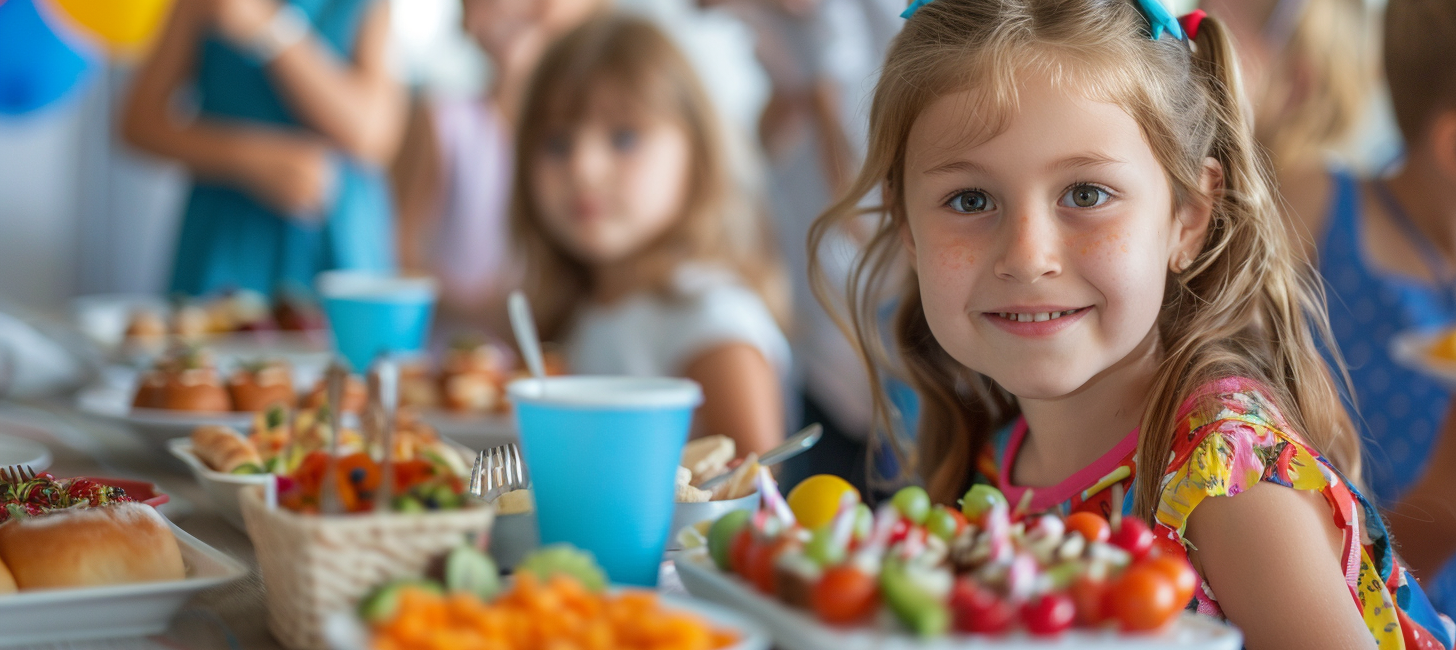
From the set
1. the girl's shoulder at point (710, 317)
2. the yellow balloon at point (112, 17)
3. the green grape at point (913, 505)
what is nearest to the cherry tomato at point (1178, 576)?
the green grape at point (913, 505)

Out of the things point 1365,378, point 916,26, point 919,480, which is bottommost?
point 1365,378

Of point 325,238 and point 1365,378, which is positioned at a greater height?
point 325,238

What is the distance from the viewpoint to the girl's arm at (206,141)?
9.78ft

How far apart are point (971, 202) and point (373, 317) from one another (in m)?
1.00

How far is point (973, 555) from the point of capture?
0.72 meters

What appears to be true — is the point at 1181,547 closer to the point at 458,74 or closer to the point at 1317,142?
the point at 1317,142

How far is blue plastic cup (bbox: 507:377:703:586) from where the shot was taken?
2.54ft

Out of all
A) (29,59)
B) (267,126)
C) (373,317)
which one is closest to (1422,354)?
(373,317)

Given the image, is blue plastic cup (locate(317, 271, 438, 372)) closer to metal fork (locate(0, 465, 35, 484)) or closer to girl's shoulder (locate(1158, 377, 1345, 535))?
metal fork (locate(0, 465, 35, 484))

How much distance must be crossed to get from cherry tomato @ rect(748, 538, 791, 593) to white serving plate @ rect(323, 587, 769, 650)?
0.11ft

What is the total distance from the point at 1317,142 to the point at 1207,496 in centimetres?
204

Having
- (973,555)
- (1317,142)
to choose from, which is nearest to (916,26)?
(973,555)

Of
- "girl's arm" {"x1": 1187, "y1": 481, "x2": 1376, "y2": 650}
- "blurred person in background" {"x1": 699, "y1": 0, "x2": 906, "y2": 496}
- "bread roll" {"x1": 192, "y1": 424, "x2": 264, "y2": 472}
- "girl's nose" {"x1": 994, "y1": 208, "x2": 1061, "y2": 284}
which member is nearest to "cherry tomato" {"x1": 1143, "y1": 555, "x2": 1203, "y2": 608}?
"girl's arm" {"x1": 1187, "y1": 481, "x2": 1376, "y2": 650}

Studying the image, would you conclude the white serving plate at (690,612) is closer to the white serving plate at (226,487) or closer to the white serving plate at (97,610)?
the white serving plate at (97,610)
